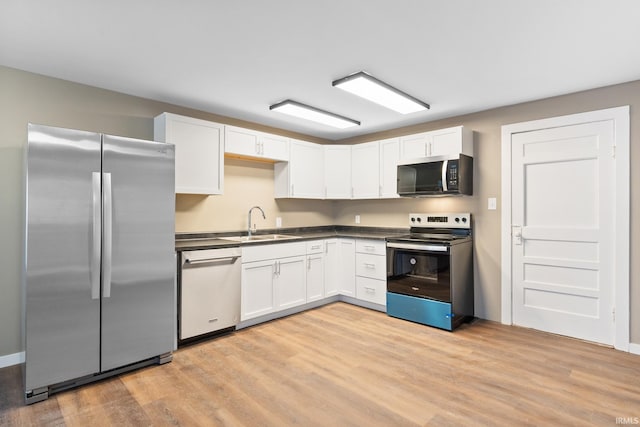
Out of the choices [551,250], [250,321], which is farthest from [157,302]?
[551,250]

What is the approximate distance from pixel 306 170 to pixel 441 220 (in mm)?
1831

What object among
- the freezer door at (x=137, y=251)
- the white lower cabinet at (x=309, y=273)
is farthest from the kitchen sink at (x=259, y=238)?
the freezer door at (x=137, y=251)

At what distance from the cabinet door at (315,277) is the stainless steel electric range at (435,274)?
847 mm

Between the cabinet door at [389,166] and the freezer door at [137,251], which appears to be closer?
the freezer door at [137,251]

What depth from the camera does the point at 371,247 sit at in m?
4.20

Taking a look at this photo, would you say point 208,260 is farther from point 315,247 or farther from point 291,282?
point 315,247

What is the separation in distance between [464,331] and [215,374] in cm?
241

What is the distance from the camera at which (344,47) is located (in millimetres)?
2348

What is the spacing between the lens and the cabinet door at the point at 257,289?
11.6 ft

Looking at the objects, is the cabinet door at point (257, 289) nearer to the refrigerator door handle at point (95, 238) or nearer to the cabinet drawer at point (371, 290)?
the cabinet drawer at point (371, 290)

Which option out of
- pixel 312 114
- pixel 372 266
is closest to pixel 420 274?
pixel 372 266

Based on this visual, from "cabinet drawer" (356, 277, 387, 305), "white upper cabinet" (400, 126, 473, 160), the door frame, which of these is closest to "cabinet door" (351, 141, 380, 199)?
"white upper cabinet" (400, 126, 473, 160)

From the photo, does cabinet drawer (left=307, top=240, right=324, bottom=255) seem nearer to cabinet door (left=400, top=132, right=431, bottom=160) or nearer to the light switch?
cabinet door (left=400, top=132, right=431, bottom=160)

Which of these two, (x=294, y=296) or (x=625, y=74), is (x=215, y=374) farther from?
(x=625, y=74)
